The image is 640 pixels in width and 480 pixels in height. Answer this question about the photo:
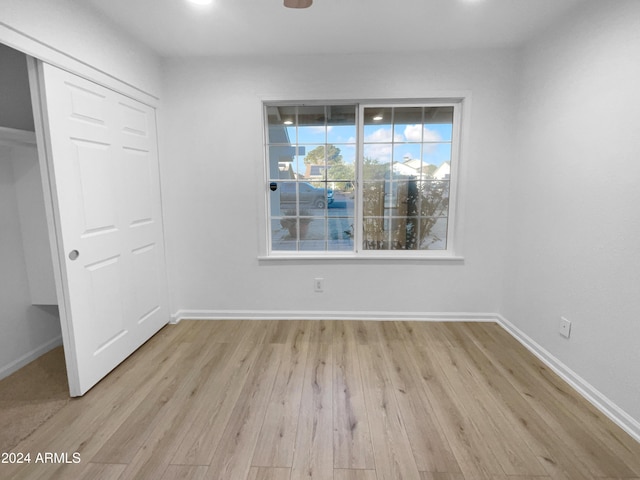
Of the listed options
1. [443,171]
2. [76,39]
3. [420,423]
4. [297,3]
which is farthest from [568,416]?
[76,39]

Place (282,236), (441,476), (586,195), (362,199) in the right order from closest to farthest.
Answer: (441,476)
(586,195)
(362,199)
(282,236)

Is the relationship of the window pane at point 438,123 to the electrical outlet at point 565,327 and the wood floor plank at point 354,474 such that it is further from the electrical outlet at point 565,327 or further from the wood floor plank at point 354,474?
the wood floor plank at point 354,474

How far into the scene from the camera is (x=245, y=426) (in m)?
1.70

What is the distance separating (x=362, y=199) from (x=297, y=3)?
1610mm

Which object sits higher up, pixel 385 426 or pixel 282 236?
pixel 282 236

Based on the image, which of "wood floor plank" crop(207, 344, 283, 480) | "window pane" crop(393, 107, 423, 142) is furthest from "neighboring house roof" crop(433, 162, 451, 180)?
"wood floor plank" crop(207, 344, 283, 480)

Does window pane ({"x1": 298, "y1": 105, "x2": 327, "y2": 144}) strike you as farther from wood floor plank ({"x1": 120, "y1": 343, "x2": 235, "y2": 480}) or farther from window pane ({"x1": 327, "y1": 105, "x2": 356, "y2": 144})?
wood floor plank ({"x1": 120, "y1": 343, "x2": 235, "y2": 480})

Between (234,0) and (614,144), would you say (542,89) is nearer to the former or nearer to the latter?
(614,144)

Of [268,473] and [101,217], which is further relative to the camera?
[101,217]

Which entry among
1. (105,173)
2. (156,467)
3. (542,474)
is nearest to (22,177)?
(105,173)

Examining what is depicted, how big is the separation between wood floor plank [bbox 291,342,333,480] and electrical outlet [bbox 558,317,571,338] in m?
1.65

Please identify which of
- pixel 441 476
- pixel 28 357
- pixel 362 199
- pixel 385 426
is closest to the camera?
pixel 441 476

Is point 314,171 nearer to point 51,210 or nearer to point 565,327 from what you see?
point 51,210

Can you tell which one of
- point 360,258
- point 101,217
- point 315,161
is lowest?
point 360,258
